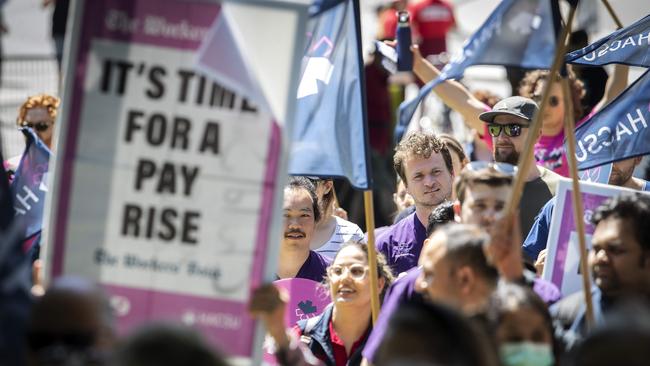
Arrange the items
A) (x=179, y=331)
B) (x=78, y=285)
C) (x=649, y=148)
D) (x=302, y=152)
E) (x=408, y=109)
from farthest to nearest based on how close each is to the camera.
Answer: (x=649, y=148), (x=408, y=109), (x=302, y=152), (x=78, y=285), (x=179, y=331)

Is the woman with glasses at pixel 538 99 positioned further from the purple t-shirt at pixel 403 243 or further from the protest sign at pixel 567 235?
the protest sign at pixel 567 235

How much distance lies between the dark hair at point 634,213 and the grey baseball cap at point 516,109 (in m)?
2.24

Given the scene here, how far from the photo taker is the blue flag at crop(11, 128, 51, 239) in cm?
704

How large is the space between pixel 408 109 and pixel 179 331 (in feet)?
9.71

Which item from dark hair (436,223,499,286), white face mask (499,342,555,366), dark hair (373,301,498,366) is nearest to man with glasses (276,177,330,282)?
dark hair (436,223,499,286)

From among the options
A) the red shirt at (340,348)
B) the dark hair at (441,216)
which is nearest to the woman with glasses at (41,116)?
the dark hair at (441,216)

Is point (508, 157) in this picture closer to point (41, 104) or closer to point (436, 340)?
point (41, 104)

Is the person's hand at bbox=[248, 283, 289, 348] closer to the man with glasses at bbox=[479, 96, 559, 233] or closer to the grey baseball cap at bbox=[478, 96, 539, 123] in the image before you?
the man with glasses at bbox=[479, 96, 559, 233]

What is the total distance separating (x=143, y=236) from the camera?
5.16 meters

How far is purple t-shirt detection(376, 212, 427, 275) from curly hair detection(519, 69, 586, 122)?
5.35ft

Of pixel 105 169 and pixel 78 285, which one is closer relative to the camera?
pixel 78 285

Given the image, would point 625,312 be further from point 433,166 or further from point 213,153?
point 433,166

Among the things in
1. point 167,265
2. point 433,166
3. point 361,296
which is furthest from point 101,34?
point 433,166

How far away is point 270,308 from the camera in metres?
5.11
